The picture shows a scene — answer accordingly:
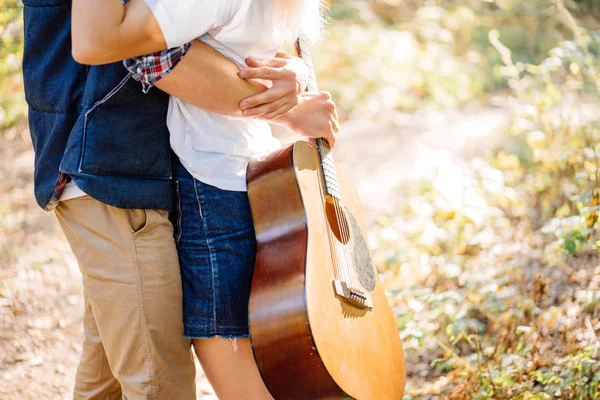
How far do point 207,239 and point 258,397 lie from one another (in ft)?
1.40

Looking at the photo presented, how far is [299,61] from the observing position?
181 centimetres

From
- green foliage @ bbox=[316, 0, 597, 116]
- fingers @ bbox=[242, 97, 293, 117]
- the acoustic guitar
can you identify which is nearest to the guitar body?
the acoustic guitar

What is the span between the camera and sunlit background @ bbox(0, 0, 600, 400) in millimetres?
2822

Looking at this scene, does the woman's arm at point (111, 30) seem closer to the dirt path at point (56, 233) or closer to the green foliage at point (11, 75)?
the dirt path at point (56, 233)

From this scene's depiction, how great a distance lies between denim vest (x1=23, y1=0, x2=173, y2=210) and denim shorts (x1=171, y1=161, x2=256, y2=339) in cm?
7

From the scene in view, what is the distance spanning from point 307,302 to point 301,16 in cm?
74

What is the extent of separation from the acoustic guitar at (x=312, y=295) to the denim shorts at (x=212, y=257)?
6 centimetres

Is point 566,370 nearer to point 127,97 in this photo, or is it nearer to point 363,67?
point 127,97

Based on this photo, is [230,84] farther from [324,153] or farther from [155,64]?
[324,153]

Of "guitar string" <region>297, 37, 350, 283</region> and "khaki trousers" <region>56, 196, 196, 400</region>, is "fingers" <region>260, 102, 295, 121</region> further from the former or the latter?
"khaki trousers" <region>56, 196, 196, 400</region>

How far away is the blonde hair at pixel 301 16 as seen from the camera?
64.5 inches

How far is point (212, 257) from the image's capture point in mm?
1683

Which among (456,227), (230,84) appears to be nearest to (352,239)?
(230,84)

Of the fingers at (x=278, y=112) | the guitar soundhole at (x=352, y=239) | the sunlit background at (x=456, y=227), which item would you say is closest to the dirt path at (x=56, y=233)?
the sunlit background at (x=456, y=227)
